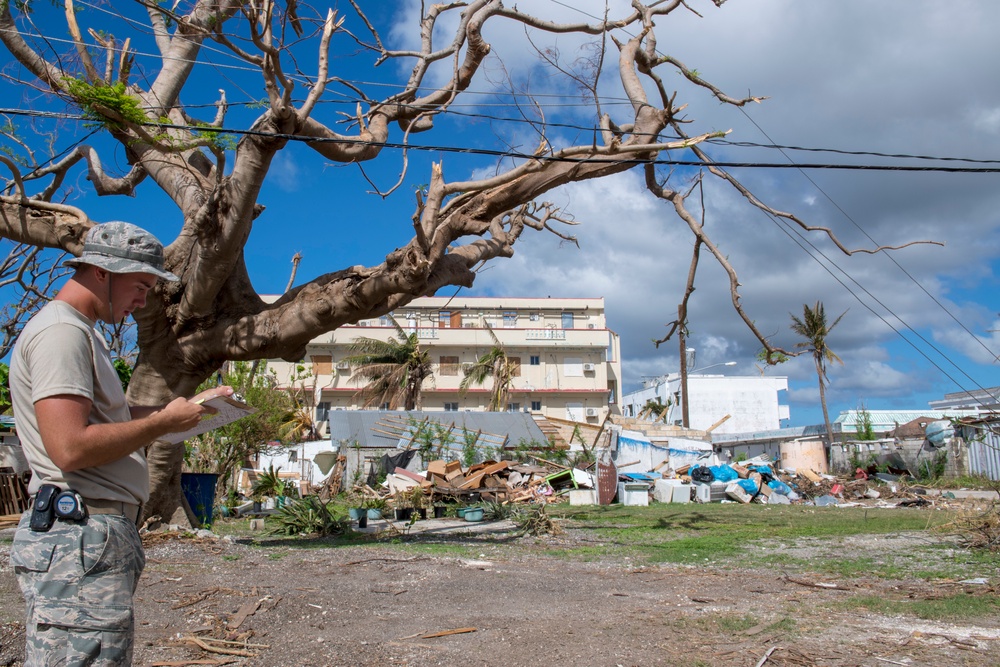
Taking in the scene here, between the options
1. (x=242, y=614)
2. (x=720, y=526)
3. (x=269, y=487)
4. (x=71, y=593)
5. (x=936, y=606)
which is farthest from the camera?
(x=269, y=487)

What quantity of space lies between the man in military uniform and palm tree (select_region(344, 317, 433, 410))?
37.7 meters

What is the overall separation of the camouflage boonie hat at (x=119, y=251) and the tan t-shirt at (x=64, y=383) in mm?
188

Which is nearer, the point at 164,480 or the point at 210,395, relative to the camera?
the point at 210,395

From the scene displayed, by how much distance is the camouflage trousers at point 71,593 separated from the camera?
2371 mm

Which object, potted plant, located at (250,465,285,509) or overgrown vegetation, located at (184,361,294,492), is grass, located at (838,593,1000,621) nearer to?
overgrown vegetation, located at (184,361,294,492)

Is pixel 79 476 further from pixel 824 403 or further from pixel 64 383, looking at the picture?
pixel 824 403

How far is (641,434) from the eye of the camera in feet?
105

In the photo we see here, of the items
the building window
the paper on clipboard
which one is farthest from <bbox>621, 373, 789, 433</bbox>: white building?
the paper on clipboard

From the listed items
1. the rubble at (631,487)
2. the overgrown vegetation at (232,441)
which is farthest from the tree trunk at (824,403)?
the overgrown vegetation at (232,441)

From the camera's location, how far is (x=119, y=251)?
2658 millimetres

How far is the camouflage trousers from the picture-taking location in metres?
2.37

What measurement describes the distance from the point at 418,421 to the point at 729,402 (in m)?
34.6

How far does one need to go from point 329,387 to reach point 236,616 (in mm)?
42485

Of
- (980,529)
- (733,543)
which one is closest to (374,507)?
(733,543)
